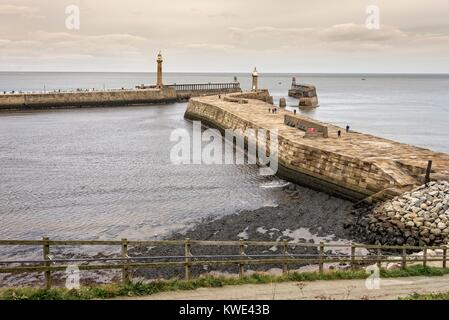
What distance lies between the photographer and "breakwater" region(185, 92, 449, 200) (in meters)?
21.4

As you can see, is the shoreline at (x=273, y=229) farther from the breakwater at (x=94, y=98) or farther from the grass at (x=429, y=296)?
the breakwater at (x=94, y=98)

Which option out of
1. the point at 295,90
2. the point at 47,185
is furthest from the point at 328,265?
the point at 295,90

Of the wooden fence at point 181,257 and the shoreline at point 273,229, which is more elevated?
the wooden fence at point 181,257

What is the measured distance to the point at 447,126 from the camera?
63.5 metres

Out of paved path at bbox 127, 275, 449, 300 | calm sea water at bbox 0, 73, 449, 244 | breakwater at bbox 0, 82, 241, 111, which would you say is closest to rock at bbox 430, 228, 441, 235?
paved path at bbox 127, 275, 449, 300

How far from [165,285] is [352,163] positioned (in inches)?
628

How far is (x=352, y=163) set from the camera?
926 inches

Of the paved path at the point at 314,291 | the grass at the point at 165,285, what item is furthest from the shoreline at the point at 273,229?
the paved path at the point at 314,291

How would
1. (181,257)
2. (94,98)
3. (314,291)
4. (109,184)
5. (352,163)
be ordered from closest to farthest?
(314,291)
(181,257)
(352,163)
(109,184)
(94,98)

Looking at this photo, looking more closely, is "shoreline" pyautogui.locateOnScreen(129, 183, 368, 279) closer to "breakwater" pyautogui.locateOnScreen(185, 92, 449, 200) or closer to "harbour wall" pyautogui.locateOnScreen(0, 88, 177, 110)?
"breakwater" pyautogui.locateOnScreen(185, 92, 449, 200)

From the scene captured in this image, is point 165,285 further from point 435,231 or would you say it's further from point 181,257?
point 435,231

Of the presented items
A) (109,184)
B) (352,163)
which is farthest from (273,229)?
(109,184)

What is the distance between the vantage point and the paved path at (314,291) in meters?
9.42

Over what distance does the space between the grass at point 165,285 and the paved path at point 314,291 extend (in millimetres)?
214
